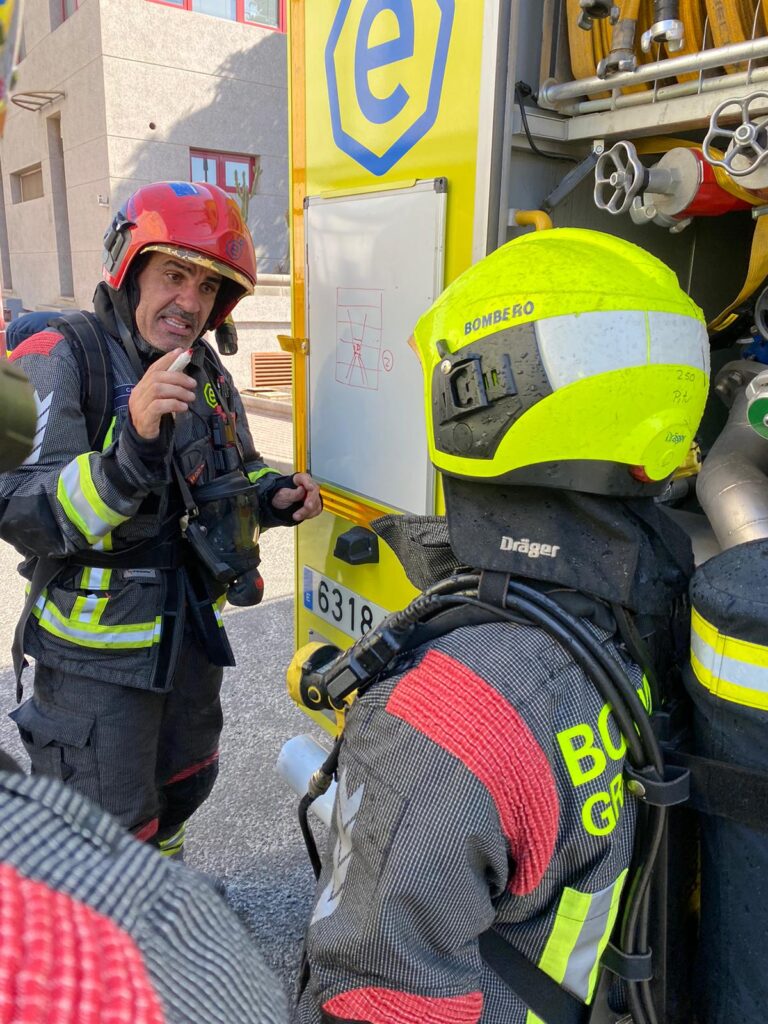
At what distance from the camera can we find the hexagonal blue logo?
6.43 ft

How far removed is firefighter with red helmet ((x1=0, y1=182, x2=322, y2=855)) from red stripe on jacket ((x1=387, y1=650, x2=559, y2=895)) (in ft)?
3.61

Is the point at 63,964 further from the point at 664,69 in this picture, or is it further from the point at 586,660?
the point at 664,69

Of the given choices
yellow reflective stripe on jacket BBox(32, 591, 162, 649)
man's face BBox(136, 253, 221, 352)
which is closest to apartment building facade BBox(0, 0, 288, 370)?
man's face BBox(136, 253, 221, 352)

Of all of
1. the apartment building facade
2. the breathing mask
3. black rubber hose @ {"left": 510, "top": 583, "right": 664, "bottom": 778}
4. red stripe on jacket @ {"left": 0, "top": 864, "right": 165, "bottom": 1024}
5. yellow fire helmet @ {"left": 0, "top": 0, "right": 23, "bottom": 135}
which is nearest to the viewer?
red stripe on jacket @ {"left": 0, "top": 864, "right": 165, "bottom": 1024}

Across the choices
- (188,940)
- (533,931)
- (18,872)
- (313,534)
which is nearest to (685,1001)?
(533,931)

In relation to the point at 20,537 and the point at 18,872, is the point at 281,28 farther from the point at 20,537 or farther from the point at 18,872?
the point at 18,872

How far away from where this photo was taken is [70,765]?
2025 mm

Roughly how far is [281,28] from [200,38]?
1569 millimetres

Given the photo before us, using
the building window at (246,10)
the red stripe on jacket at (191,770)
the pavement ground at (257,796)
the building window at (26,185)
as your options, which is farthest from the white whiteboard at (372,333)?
the building window at (26,185)

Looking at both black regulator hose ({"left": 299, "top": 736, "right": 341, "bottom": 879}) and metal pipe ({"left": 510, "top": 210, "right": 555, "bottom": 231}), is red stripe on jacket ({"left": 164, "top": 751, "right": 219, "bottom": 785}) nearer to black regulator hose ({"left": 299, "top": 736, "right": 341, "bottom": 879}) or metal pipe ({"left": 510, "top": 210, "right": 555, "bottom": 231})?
black regulator hose ({"left": 299, "top": 736, "right": 341, "bottom": 879})

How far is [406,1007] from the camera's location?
0.89 metres

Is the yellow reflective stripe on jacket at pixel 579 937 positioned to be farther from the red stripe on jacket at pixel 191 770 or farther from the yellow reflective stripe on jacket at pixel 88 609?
the red stripe on jacket at pixel 191 770

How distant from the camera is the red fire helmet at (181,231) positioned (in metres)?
2.14

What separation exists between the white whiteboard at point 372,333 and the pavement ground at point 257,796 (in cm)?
141
